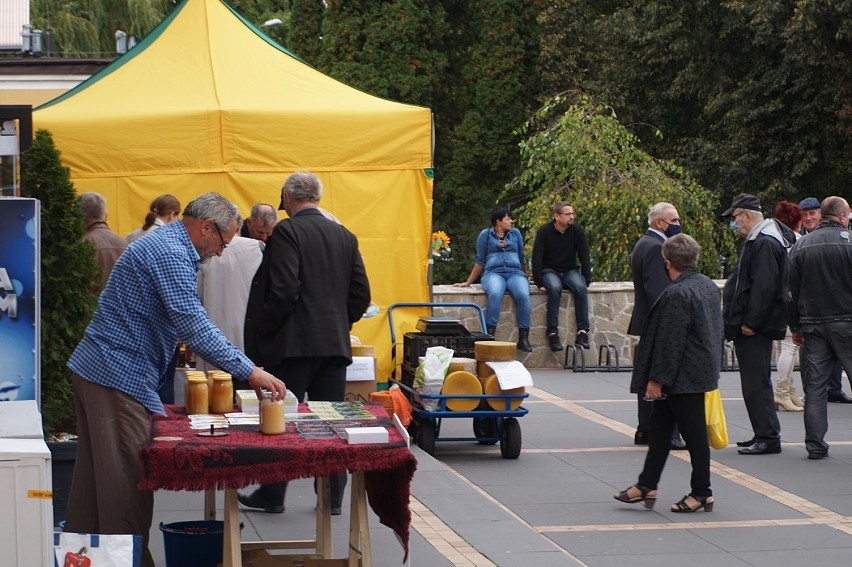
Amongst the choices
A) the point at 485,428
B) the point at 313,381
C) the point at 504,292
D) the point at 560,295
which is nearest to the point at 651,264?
the point at 485,428

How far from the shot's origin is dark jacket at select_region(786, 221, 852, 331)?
9703mm

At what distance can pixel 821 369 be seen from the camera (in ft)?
31.7

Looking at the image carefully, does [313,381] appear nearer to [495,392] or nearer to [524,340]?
[495,392]

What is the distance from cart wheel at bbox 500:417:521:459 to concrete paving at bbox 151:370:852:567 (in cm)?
8

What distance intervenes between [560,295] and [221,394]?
9987mm

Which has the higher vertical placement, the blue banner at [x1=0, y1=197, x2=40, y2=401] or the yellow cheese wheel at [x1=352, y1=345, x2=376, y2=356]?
the blue banner at [x1=0, y1=197, x2=40, y2=401]

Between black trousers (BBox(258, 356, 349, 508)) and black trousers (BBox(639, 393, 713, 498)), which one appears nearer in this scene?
black trousers (BBox(258, 356, 349, 508))

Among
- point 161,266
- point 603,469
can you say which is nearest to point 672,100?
point 603,469

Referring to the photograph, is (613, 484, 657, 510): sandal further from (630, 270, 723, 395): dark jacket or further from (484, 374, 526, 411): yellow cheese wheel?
(484, 374, 526, 411): yellow cheese wheel

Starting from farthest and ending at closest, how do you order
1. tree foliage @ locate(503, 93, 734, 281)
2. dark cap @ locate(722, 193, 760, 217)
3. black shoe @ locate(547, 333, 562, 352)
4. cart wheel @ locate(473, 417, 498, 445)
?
tree foliage @ locate(503, 93, 734, 281) → black shoe @ locate(547, 333, 562, 352) → cart wheel @ locate(473, 417, 498, 445) → dark cap @ locate(722, 193, 760, 217)

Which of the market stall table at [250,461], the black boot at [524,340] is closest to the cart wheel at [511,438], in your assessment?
the market stall table at [250,461]

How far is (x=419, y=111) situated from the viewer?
1116cm

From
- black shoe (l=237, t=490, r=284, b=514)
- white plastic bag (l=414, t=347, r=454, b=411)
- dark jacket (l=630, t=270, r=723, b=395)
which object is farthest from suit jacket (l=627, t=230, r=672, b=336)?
black shoe (l=237, t=490, r=284, b=514)

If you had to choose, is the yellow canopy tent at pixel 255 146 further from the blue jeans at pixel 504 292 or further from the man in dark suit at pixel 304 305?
the man in dark suit at pixel 304 305
